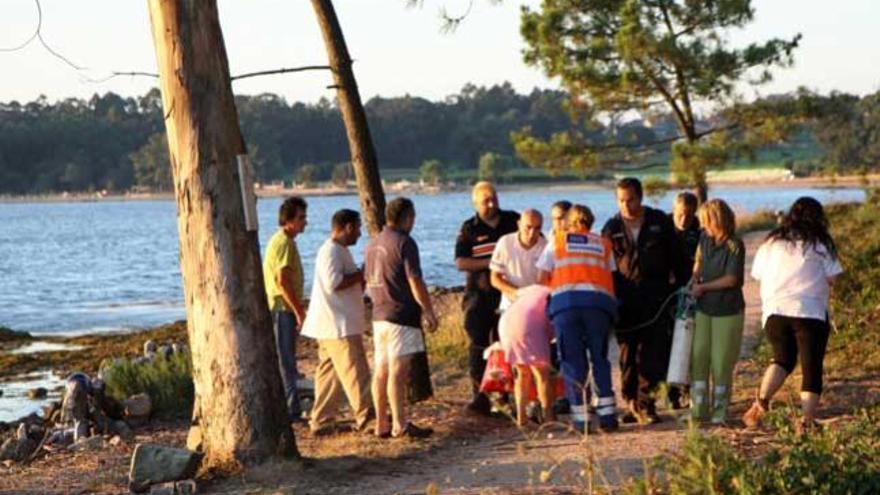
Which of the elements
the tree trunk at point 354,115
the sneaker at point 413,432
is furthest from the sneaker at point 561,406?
the tree trunk at point 354,115

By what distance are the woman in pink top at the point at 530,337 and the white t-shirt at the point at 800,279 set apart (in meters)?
1.55

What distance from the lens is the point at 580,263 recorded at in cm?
1084

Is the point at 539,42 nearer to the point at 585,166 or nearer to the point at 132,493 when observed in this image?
the point at 585,166

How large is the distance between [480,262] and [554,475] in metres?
2.78

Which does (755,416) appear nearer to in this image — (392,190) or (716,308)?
(716,308)

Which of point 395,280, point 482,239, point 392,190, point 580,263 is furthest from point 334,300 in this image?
point 392,190

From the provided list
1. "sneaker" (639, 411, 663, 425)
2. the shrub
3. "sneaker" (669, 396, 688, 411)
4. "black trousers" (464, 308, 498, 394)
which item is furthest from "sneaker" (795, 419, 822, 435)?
the shrub

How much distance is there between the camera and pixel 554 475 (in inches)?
371

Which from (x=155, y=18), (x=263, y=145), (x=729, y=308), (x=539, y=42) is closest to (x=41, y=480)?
(x=155, y=18)

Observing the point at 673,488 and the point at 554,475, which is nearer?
the point at 673,488

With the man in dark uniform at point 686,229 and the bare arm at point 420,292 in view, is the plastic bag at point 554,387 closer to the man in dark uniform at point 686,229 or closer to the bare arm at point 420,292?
the man in dark uniform at point 686,229

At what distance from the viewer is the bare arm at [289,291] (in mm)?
12000

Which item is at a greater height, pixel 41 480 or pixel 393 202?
pixel 393 202

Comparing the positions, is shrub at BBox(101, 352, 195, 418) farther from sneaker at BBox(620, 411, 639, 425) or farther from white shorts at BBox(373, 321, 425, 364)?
sneaker at BBox(620, 411, 639, 425)
